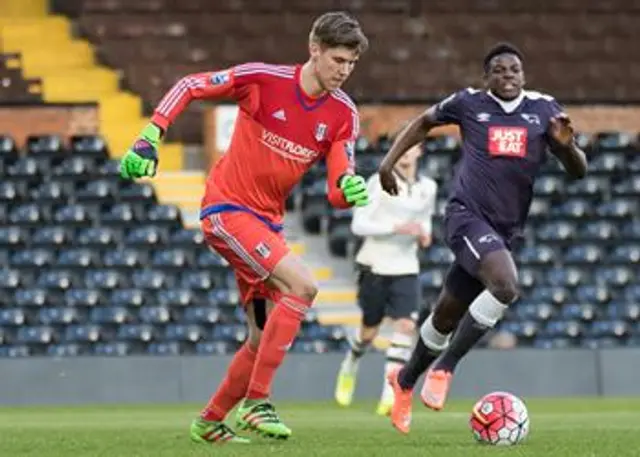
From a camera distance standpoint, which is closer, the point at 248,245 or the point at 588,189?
the point at 248,245

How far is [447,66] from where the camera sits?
26.2 m

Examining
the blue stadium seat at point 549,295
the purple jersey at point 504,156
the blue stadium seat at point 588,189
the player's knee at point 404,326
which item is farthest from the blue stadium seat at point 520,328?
the purple jersey at point 504,156

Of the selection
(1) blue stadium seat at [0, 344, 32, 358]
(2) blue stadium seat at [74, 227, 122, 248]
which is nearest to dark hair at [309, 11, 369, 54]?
(1) blue stadium seat at [0, 344, 32, 358]

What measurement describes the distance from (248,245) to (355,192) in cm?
60

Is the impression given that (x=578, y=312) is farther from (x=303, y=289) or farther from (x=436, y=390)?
(x=303, y=289)

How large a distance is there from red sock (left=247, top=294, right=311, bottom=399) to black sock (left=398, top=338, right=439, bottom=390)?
1672 mm

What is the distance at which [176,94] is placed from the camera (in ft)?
35.0

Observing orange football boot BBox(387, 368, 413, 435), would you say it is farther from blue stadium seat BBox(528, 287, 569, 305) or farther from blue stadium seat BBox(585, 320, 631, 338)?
blue stadium seat BBox(528, 287, 569, 305)

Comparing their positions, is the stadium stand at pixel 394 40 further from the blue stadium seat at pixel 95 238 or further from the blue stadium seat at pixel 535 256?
the blue stadium seat at pixel 95 238

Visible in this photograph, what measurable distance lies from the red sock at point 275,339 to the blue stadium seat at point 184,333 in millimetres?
11530

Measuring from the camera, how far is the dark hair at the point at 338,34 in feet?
35.0

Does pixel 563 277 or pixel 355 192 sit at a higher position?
pixel 355 192

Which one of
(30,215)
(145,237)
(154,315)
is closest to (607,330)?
(154,315)

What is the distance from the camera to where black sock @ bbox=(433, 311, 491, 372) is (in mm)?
11719
